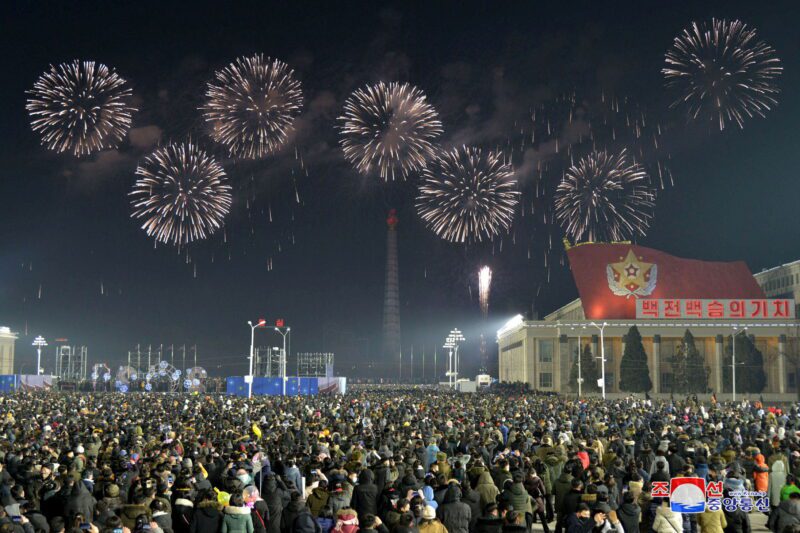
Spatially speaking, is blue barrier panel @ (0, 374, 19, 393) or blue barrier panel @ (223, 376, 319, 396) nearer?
blue barrier panel @ (223, 376, 319, 396)

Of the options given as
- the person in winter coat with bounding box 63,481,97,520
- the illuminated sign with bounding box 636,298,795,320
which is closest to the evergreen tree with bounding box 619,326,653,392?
the illuminated sign with bounding box 636,298,795,320

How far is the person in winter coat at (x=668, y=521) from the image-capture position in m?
12.3

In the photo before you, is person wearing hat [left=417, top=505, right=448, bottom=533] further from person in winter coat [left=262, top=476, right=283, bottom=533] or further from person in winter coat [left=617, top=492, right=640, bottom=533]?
person in winter coat [left=617, top=492, right=640, bottom=533]

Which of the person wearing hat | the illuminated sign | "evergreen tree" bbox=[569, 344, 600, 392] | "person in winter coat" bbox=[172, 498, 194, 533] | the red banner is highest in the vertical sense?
the red banner

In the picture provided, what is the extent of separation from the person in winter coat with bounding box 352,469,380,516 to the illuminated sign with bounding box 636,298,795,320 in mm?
85242

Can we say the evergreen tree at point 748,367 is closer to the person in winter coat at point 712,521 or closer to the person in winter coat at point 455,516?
the person in winter coat at point 712,521

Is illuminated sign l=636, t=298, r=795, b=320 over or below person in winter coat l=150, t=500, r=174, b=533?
over

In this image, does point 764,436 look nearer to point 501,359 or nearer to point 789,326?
point 789,326

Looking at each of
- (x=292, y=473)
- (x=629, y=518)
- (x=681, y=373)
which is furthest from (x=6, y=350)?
(x=629, y=518)

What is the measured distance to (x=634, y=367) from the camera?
90.4 m

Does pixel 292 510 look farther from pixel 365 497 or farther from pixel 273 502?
pixel 365 497

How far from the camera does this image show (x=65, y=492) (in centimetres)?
1403

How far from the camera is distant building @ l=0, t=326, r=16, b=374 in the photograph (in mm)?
161500

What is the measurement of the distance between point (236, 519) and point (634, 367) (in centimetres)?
8272
